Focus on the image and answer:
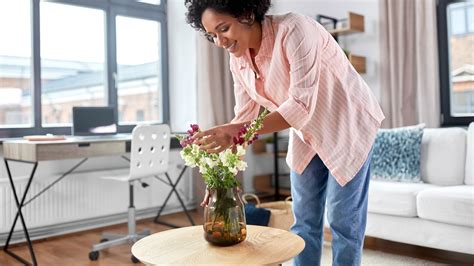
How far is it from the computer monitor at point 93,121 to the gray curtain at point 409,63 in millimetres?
2144

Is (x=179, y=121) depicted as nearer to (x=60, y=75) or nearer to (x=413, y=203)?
(x=60, y=75)

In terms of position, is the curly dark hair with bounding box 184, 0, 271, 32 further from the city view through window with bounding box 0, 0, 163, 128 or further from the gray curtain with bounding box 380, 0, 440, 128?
the gray curtain with bounding box 380, 0, 440, 128

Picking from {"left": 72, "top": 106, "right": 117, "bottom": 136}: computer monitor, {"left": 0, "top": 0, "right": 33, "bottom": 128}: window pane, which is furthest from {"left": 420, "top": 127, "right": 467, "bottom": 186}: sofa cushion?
{"left": 0, "top": 0, "right": 33, "bottom": 128}: window pane

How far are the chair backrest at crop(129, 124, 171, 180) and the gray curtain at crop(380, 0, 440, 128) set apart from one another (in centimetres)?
184

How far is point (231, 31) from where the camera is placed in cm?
127

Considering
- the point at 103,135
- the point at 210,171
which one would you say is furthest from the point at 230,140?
the point at 103,135

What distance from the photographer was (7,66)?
3.34 metres

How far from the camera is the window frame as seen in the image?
3426 millimetres

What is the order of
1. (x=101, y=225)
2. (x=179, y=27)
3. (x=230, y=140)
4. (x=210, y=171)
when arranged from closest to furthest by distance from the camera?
(x=230, y=140) < (x=210, y=171) < (x=101, y=225) < (x=179, y=27)

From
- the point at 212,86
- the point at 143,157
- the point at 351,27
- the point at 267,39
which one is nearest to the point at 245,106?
the point at 267,39

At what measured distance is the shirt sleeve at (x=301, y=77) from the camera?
1.21 metres

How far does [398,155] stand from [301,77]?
6.26 ft

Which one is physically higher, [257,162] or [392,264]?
[257,162]

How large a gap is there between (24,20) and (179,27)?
1337 mm
